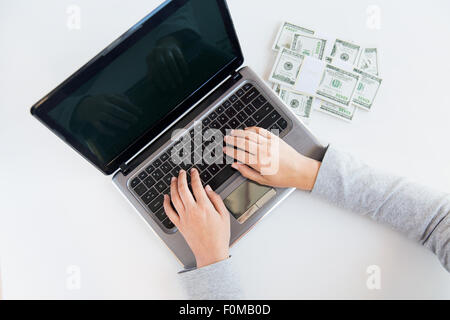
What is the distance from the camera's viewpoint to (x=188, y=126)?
787 millimetres

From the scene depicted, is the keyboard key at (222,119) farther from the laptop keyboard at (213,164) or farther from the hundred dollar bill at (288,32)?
the hundred dollar bill at (288,32)

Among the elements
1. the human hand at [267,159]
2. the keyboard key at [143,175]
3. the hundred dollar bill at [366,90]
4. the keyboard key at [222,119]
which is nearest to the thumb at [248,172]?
the human hand at [267,159]

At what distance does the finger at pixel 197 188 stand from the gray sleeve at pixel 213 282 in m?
0.15

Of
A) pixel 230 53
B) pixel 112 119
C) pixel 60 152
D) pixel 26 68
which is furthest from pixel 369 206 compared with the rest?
pixel 26 68

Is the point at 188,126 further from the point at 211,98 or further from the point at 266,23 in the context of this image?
the point at 266,23

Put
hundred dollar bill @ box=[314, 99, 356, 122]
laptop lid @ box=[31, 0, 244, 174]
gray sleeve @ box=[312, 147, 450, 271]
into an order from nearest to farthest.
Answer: laptop lid @ box=[31, 0, 244, 174], gray sleeve @ box=[312, 147, 450, 271], hundred dollar bill @ box=[314, 99, 356, 122]

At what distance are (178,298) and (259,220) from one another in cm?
28

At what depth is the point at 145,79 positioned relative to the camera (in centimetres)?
68

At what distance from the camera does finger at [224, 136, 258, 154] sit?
752 mm

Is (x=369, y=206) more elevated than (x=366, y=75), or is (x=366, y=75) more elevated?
(x=366, y=75)

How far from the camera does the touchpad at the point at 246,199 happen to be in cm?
78

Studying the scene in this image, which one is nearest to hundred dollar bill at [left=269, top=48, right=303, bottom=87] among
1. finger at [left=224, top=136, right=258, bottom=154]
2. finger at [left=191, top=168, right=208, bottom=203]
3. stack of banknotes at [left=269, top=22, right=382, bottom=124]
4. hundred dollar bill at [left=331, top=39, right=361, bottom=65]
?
stack of banknotes at [left=269, top=22, right=382, bottom=124]

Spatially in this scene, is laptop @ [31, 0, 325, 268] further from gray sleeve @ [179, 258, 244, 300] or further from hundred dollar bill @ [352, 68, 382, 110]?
hundred dollar bill @ [352, 68, 382, 110]

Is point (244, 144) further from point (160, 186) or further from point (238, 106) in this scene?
point (160, 186)
